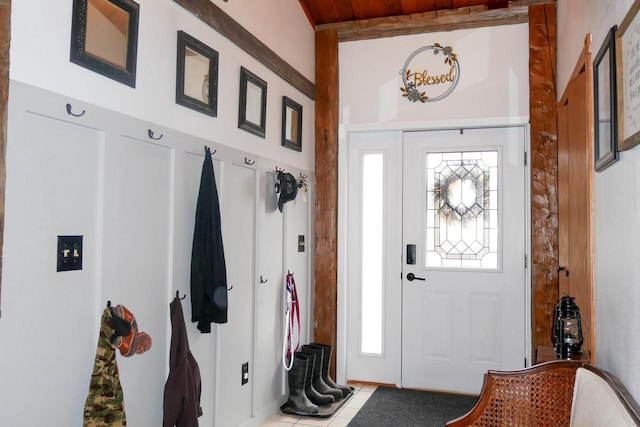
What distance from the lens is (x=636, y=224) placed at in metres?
1.59

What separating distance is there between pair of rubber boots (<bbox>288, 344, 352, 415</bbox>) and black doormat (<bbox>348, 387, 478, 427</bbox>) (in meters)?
0.26

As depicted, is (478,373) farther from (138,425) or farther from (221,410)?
(138,425)

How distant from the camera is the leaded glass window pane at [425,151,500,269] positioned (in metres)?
4.15

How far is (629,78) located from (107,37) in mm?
1837

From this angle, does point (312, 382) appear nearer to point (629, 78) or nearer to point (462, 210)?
point (462, 210)

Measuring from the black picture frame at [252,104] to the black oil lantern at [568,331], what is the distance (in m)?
1.98

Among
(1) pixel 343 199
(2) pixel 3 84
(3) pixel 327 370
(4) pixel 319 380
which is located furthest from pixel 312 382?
(2) pixel 3 84

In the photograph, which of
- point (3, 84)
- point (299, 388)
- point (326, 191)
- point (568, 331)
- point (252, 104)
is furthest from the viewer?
point (326, 191)

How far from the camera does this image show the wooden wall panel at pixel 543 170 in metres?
3.87

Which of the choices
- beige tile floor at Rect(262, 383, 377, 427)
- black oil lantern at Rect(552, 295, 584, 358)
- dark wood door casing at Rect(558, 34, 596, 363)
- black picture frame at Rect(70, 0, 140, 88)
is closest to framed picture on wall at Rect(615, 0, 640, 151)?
dark wood door casing at Rect(558, 34, 596, 363)

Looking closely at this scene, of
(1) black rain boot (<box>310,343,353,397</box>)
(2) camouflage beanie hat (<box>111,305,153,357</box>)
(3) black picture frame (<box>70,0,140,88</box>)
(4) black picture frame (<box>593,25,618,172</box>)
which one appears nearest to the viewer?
(4) black picture frame (<box>593,25,618,172</box>)

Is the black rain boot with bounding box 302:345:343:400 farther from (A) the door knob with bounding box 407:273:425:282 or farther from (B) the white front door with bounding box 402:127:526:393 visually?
(A) the door knob with bounding box 407:273:425:282

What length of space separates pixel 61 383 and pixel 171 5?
1712 mm

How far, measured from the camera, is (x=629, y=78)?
1.63 m
